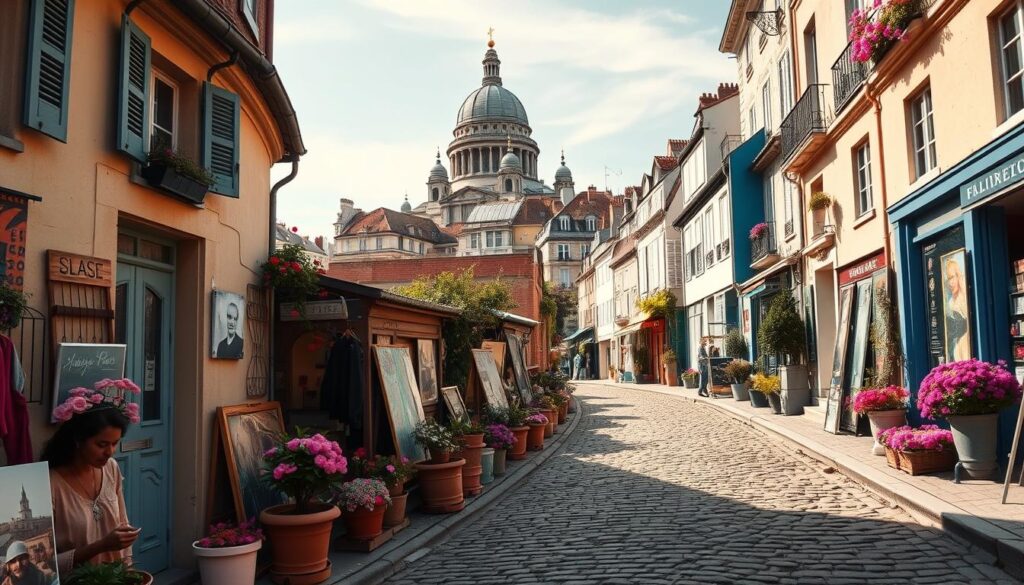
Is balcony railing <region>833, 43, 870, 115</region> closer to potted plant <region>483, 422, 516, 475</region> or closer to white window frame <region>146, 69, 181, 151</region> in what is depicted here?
potted plant <region>483, 422, 516, 475</region>

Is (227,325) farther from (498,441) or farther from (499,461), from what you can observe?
(499,461)

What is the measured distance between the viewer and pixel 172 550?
6.50 meters

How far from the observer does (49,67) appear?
4906 millimetres

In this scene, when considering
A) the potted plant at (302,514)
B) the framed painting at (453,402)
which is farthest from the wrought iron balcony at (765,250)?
the potted plant at (302,514)

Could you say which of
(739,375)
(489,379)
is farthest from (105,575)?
(739,375)

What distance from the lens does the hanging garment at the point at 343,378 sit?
8.70 metres

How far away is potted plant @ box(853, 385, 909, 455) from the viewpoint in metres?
11.1

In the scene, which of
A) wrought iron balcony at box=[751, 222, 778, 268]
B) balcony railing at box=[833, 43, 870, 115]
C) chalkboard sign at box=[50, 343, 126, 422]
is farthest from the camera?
wrought iron balcony at box=[751, 222, 778, 268]

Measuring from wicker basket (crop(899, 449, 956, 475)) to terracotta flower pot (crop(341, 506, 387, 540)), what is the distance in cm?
609

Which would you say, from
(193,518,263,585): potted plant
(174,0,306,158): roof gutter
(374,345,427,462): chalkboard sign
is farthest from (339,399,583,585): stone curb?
(174,0,306,158): roof gutter

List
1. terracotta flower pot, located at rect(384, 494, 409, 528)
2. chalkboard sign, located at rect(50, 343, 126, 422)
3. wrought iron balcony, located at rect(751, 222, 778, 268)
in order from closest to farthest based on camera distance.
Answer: chalkboard sign, located at rect(50, 343, 126, 422)
terracotta flower pot, located at rect(384, 494, 409, 528)
wrought iron balcony, located at rect(751, 222, 778, 268)

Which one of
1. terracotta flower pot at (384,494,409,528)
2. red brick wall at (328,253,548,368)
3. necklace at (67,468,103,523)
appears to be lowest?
terracotta flower pot at (384,494,409,528)

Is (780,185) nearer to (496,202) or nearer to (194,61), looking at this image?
(194,61)

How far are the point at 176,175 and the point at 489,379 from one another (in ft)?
29.3
